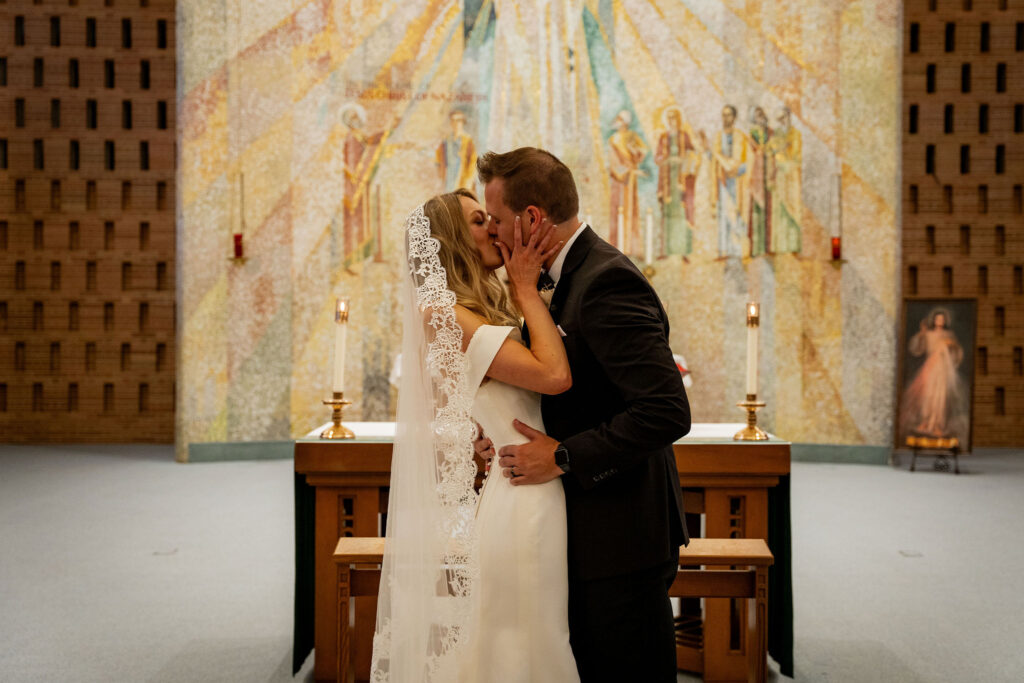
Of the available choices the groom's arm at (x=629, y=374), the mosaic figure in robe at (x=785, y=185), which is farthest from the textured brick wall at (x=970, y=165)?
the groom's arm at (x=629, y=374)

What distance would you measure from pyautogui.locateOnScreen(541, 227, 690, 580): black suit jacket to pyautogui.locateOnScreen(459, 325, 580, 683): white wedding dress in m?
0.07

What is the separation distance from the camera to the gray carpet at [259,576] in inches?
165

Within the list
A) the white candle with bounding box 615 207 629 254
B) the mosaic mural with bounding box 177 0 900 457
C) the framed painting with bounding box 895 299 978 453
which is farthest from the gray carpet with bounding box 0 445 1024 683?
the white candle with bounding box 615 207 629 254

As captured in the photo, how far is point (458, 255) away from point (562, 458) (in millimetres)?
659

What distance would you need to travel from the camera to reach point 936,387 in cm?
944

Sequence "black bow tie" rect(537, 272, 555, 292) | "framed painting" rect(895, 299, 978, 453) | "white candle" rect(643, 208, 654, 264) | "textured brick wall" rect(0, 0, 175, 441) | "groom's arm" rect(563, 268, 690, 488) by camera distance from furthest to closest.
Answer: "textured brick wall" rect(0, 0, 175, 441) < "white candle" rect(643, 208, 654, 264) < "framed painting" rect(895, 299, 978, 453) < "black bow tie" rect(537, 272, 555, 292) < "groom's arm" rect(563, 268, 690, 488)

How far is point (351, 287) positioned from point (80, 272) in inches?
164

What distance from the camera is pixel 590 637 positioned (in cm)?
231

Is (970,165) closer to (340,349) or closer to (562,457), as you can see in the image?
(340,349)

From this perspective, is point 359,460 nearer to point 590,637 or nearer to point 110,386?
point 590,637

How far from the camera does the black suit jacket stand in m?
2.17

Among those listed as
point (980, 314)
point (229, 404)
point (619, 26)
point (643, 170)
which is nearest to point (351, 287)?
point (229, 404)

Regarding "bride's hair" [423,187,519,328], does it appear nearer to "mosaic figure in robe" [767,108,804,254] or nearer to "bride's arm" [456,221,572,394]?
"bride's arm" [456,221,572,394]

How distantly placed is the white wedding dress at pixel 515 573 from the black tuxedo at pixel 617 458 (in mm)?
52
